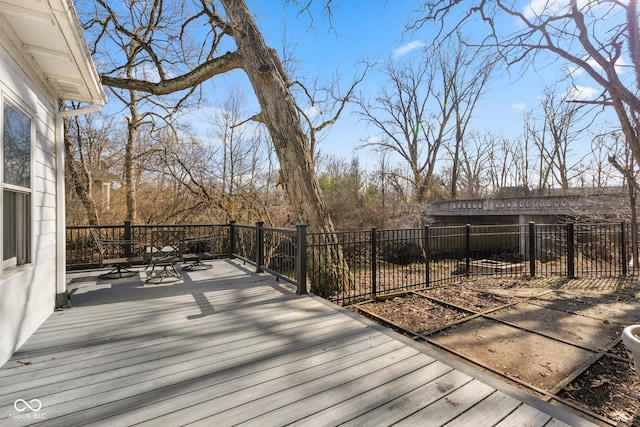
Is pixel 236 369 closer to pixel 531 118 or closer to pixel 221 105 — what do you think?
pixel 221 105

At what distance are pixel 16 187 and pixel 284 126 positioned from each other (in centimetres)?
416

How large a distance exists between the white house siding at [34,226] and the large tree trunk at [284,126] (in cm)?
341

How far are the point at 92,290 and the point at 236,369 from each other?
11.4ft

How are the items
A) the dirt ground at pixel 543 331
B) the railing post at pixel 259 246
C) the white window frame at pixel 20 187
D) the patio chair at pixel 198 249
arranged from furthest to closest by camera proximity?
the patio chair at pixel 198 249, the railing post at pixel 259 246, the dirt ground at pixel 543 331, the white window frame at pixel 20 187

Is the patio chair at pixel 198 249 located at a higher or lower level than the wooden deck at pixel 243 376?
higher

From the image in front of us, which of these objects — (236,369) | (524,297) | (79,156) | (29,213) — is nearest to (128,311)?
(29,213)

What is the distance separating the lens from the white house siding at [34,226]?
7.20ft

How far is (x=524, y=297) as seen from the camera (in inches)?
192

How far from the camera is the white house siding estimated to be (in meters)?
2.19

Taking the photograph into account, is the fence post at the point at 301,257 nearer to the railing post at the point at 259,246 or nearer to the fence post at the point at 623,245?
the railing post at the point at 259,246

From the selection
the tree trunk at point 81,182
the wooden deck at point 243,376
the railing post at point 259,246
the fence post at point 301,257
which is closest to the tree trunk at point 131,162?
the tree trunk at point 81,182

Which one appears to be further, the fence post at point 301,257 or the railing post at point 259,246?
the railing post at point 259,246

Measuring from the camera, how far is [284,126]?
19.1ft

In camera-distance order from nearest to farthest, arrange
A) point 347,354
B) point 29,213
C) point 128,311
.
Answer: point 347,354
point 29,213
point 128,311
